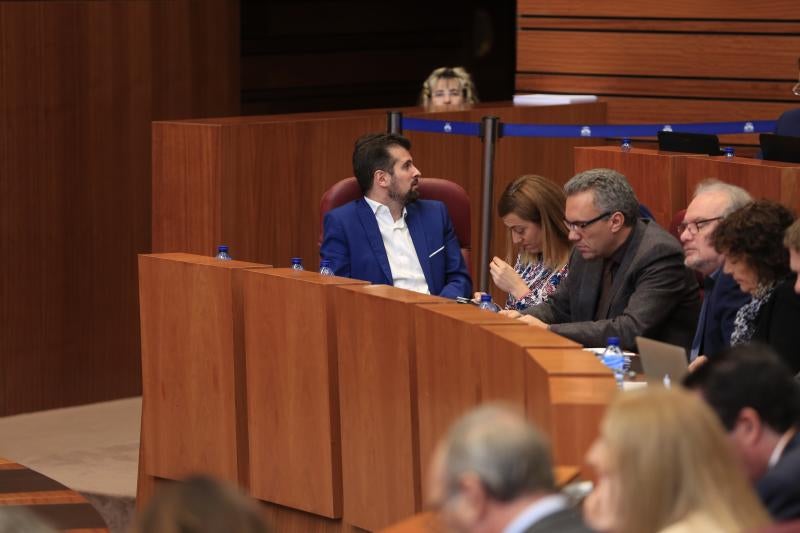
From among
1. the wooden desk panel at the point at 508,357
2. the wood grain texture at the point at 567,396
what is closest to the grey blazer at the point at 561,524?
the wood grain texture at the point at 567,396

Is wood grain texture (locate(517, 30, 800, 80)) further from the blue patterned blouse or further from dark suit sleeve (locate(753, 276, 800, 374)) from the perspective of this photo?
dark suit sleeve (locate(753, 276, 800, 374))

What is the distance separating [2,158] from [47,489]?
9.63 ft

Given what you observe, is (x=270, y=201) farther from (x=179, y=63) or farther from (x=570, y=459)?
(x=570, y=459)

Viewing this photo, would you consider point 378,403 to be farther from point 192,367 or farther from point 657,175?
point 657,175

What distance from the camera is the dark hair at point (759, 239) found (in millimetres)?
3703

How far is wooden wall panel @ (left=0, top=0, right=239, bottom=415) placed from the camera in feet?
23.0

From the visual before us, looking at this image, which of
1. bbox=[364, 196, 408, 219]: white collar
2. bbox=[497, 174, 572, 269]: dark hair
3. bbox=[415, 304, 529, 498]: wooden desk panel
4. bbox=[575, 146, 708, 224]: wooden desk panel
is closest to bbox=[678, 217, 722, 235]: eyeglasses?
bbox=[415, 304, 529, 498]: wooden desk panel

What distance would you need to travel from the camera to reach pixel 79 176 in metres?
7.21

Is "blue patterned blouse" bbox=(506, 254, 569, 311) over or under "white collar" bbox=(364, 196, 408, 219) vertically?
under

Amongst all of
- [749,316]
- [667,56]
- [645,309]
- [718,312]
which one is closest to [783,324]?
[749,316]

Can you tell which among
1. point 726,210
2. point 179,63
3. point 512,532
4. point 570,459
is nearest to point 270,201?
point 179,63

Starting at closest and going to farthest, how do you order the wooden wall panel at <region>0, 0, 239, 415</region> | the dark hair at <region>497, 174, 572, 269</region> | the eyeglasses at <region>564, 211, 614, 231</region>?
the eyeglasses at <region>564, 211, 614, 231</region> → the dark hair at <region>497, 174, 572, 269</region> → the wooden wall panel at <region>0, 0, 239, 415</region>

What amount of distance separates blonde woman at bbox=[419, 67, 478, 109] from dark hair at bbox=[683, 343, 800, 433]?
17.9 feet

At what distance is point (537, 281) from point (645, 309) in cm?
73
